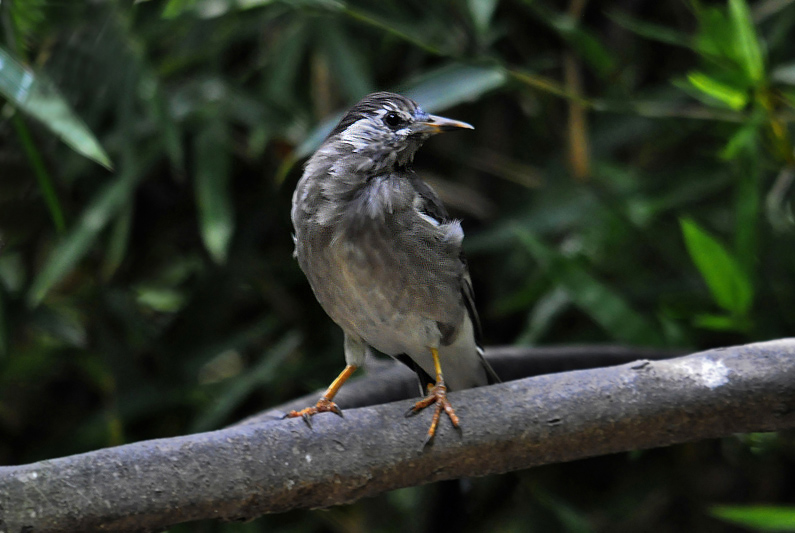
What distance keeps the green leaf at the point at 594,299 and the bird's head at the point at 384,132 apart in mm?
1070

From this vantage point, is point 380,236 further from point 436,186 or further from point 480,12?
point 436,186

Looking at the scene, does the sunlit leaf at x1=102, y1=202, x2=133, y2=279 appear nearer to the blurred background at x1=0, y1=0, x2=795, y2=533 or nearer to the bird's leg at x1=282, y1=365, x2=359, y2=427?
the blurred background at x1=0, y1=0, x2=795, y2=533

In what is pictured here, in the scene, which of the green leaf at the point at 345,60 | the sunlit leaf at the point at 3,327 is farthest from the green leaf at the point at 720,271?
the sunlit leaf at the point at 3,327

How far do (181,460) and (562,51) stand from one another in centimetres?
289

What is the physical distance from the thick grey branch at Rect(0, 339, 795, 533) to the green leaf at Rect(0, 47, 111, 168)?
0.77 metres

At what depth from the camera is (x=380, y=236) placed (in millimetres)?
1898

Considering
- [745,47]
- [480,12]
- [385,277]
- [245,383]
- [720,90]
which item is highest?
[480,12]

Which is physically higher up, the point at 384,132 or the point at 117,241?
the point at 384,132

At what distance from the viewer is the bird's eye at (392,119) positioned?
196 centimetres

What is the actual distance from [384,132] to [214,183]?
120cm

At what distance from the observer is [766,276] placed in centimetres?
311

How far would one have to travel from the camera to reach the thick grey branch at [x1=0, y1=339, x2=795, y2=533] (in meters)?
1.56

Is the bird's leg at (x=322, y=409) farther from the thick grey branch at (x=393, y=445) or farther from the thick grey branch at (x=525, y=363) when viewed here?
the thick grey branch at (x=525, y=363)

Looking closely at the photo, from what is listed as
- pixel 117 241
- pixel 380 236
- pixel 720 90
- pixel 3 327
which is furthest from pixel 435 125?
pixel 3 327
